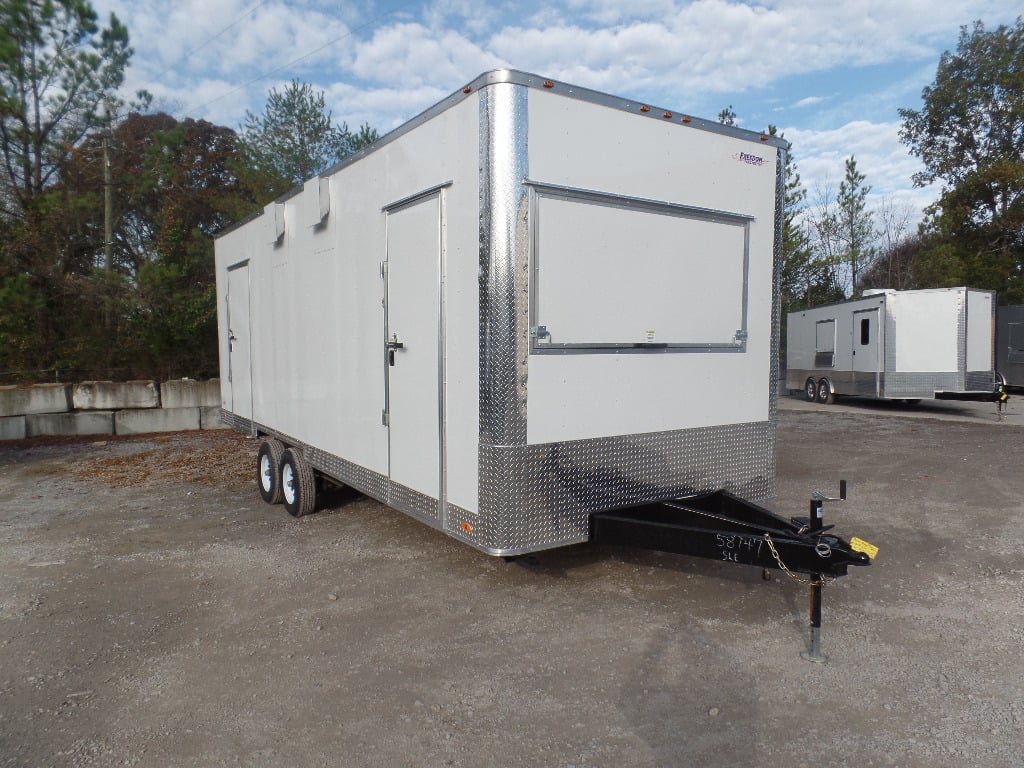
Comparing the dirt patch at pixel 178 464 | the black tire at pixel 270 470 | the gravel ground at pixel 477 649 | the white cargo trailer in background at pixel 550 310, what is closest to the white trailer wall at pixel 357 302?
the white cargo trailer in background at pixel 550 310

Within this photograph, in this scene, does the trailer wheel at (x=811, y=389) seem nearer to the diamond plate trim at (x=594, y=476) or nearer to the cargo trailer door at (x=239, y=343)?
the diamond plate trim at (x=594, y=476)

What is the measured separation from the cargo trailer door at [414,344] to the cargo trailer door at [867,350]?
12892 mm

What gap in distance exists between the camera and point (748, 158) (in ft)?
14.9

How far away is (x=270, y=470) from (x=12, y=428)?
22.1ft

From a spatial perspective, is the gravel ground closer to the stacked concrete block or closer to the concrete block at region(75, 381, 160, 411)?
the stacked concrete block

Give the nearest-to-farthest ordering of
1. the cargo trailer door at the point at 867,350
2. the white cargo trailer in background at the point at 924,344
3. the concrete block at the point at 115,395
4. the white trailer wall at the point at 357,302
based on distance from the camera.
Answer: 1. the white trailer wall at the point at 357,302
2. the concrete block at the point at 115,395
3. the white cargo trailer in background at the point at 924,344
4. the cargo trailer door at the point at 867,350

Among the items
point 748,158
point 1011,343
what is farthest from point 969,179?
point 748,158

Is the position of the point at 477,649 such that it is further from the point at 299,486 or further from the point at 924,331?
the point at 924,331

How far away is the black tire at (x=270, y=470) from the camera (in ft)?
21.5

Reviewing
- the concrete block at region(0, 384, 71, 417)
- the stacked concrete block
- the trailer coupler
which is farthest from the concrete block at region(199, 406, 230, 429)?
the trailer coupler

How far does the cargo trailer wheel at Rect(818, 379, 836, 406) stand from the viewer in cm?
1662

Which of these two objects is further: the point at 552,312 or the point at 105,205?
the point at 105,205

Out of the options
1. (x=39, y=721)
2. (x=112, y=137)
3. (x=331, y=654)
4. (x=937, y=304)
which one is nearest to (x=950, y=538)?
(x=331, y=654)

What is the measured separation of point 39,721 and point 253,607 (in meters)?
1.31
